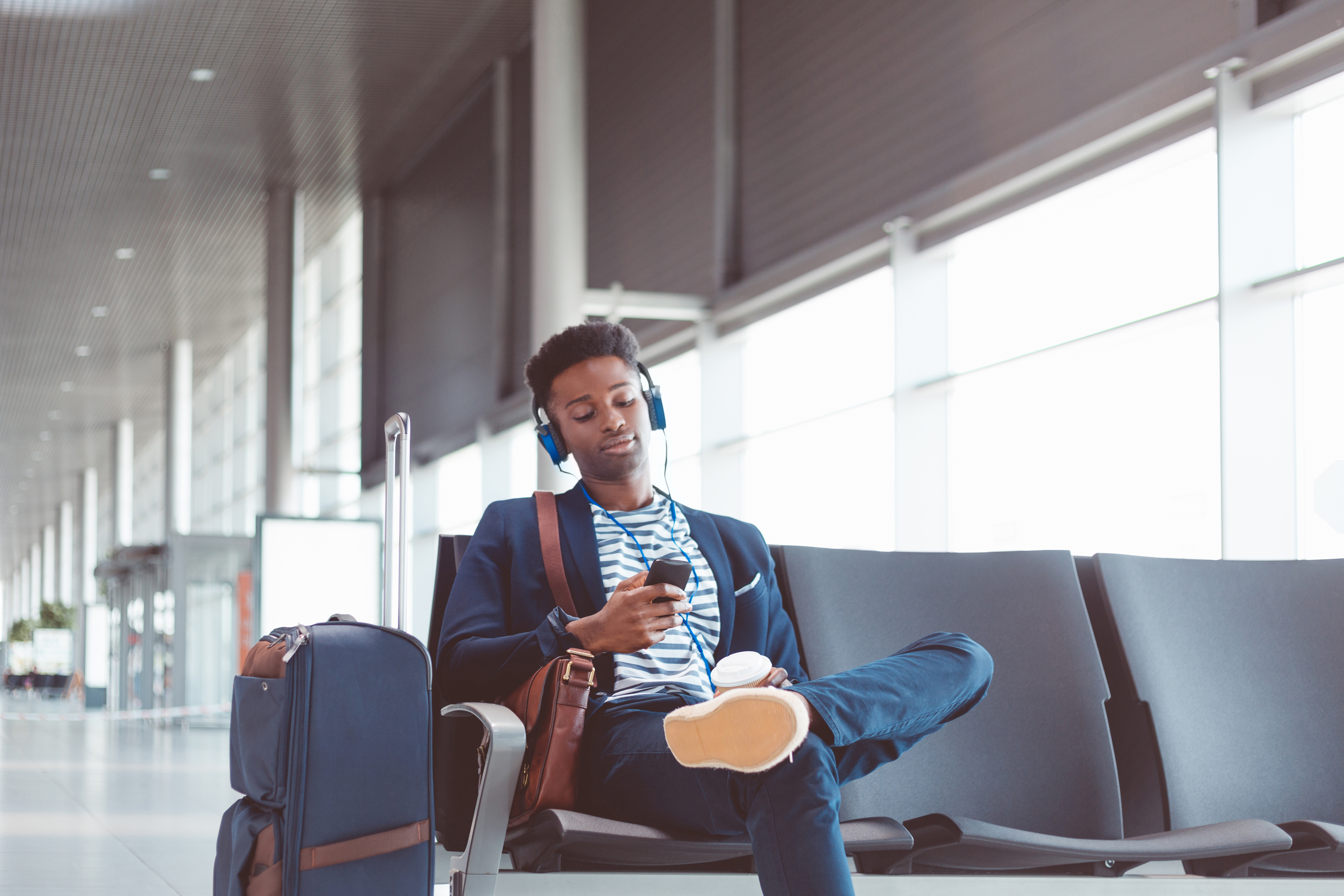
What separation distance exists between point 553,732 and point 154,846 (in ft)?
10.1

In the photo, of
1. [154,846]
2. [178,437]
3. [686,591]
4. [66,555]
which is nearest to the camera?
[686,591]

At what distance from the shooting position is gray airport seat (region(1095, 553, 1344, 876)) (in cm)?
289

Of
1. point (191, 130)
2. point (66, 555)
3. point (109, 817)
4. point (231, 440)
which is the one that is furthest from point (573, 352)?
point (66, 555)

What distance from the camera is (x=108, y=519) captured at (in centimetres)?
4050

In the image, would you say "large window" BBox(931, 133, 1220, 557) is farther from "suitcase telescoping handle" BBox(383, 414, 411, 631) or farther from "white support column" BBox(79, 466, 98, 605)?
"white support column" BBox(79, 466, 98, 605)

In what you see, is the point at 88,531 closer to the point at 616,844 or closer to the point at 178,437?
the point at 178,437

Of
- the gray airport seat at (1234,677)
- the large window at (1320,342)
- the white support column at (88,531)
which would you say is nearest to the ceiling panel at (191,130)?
the large window at (1320,342)

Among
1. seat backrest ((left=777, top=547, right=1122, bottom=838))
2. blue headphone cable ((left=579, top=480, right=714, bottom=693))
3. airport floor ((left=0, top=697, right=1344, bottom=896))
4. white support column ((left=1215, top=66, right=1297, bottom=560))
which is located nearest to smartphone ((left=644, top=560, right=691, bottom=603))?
blue headphone cable ((left=579, top=480, right=714, bottom=693))

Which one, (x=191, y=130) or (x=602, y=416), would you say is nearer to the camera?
(x=602, y=416)

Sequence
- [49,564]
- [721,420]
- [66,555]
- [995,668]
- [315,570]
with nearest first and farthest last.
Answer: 1. [995,668]
2. [721,420]
3. [315,570]
4. [66,555]
5. [49,564]

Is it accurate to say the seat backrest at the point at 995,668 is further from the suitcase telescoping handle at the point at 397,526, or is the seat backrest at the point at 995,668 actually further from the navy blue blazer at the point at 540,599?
the suitcase telescoping handle at the point at 397,526

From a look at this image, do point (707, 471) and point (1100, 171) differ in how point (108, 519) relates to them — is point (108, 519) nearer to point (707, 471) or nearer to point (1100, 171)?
point (707, 471)

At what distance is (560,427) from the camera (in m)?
2.78

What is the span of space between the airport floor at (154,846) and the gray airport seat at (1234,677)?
1.18 feet
